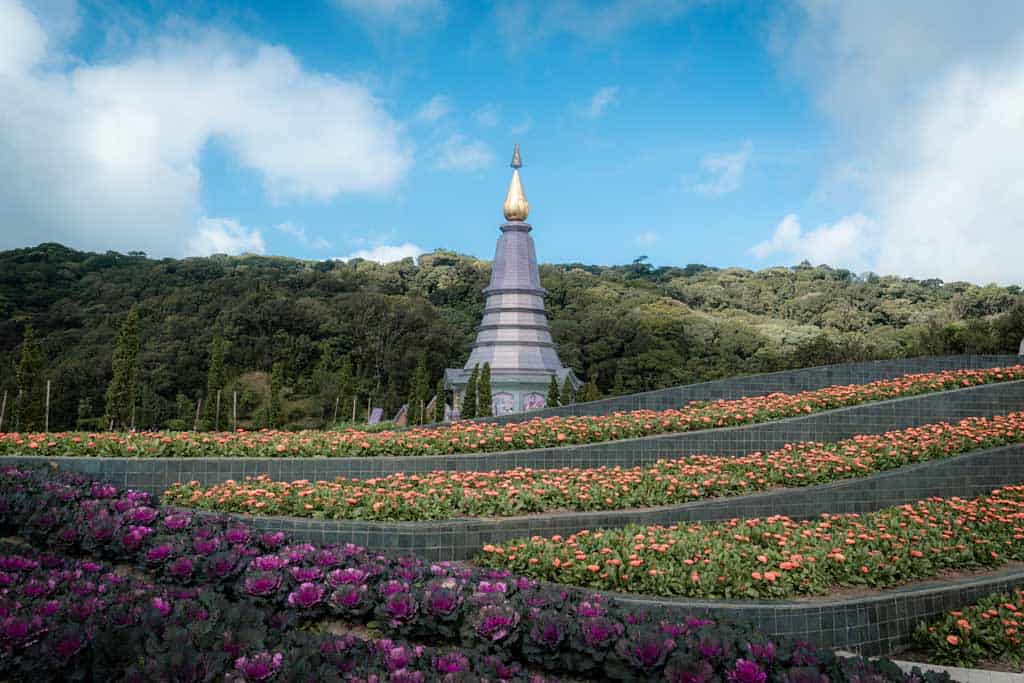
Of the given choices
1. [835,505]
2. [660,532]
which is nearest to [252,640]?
[660,532]

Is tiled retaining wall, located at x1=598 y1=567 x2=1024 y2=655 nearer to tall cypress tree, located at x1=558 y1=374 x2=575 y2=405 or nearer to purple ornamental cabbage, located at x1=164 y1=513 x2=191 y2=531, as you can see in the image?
purple ornamental cabbage, located at x1=164 y1=513 x2=191 y2=531

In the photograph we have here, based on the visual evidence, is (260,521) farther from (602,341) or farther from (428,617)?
(602,341)

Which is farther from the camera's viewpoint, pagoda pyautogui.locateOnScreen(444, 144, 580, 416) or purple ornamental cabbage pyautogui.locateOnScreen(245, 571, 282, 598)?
pagoda pyautogui.locateOnScreen(444, 144, 580, 416)

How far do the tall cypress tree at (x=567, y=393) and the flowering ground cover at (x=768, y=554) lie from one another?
71.7ft

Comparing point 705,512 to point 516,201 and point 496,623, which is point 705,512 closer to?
point 496,623

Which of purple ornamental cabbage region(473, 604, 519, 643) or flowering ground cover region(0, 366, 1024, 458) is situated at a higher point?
flowering ground cover region(0, 366, 1024, 458)

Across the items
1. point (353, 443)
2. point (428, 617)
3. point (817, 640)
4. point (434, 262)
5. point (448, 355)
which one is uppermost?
point (434, 262)

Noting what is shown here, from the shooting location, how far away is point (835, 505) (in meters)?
9.78

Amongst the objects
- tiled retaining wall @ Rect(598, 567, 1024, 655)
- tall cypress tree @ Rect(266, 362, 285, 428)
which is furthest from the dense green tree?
tiled retaining wall @ Rect(598, 567, 1024, 655)

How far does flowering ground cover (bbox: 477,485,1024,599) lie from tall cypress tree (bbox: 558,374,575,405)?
21845mm

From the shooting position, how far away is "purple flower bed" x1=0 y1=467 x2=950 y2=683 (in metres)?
3.97

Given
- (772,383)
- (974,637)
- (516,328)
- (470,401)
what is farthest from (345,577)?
(516,328)

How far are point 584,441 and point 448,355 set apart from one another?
3472 cm

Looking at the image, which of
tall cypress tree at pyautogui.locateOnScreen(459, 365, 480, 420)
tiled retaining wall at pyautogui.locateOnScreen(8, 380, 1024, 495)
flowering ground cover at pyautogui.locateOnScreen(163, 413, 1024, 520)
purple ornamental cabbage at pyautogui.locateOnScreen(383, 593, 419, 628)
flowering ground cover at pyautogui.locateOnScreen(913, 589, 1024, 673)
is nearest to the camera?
purple ornamental cabbage at pyautogui.locateOnScreen(383, 593, 419, 628)
